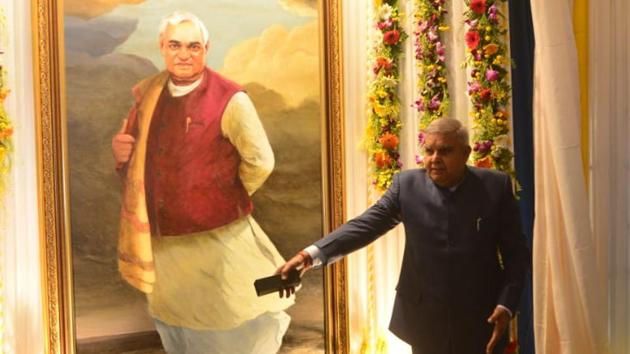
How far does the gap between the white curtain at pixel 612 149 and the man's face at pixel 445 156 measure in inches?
33.2

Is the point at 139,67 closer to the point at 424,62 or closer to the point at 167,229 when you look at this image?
the point at 167,229

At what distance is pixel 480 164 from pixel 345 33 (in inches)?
44.0

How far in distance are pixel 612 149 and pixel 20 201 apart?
2.95m

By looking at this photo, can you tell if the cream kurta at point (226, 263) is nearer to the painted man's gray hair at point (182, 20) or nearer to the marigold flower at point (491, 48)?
the painted man's gray hair at point (182, 20)

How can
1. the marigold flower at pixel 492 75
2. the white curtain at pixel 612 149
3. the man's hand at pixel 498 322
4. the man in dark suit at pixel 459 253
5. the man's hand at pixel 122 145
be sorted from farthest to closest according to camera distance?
the man's hand at pixel 122 145, the marigold flower at pixel 492 75, the white curtain at pixel 612 149, the man in dark suit at pixel 459 253, the man's hand at pixel 498 322

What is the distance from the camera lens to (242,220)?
11.8 feet

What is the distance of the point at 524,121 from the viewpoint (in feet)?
10.7

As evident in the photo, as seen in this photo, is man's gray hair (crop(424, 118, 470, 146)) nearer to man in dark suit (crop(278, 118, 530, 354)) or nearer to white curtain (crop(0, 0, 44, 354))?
man in dark suit (crop(278, 118, 530, 354))

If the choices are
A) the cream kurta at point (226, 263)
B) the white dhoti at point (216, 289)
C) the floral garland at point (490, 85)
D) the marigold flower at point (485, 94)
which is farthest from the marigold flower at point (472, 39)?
the white dhoti at point (216, 289)

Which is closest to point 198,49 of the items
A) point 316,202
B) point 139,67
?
point 139,67

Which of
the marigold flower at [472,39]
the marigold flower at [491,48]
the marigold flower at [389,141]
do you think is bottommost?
the marigold flower at [389,141]

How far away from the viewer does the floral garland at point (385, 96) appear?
11.6 ft

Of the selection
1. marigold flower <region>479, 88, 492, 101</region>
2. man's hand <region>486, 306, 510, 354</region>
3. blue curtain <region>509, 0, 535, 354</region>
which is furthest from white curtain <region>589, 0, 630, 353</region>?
man's hand <region>486, 306, 510, 354</region>

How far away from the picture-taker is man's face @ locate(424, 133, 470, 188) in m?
2.50
